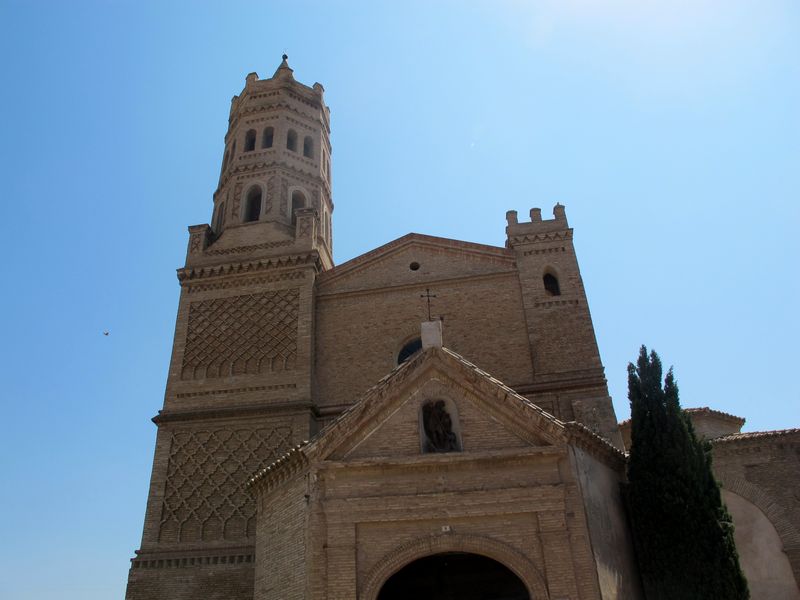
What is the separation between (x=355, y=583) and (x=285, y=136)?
16776 mm

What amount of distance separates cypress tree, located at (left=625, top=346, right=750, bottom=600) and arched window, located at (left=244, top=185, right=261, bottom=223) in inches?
538

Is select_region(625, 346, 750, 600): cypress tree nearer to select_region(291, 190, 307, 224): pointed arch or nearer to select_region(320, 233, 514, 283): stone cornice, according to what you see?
select_region(320, 233, 514, 283): stone cornice

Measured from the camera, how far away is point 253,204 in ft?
71.5

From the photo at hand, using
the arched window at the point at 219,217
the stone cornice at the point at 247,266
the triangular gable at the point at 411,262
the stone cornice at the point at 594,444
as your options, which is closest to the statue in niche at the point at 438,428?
the stone cornice at the point at 594,444

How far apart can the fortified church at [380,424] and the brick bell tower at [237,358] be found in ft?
0.18

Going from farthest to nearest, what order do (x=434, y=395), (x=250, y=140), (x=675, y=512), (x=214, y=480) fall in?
(x=250, y=140)
(x=214, y=480)
(x=675, y=512)
(x=434, y=395)

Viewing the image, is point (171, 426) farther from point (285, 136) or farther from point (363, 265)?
point (285, 136)

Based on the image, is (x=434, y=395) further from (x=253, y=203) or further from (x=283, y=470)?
(x=253, y=203)

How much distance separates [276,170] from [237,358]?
698cm

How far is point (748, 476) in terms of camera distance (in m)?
15.1

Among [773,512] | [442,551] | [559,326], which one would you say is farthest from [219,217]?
[773,512]

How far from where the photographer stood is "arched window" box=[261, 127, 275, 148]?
74.9ft

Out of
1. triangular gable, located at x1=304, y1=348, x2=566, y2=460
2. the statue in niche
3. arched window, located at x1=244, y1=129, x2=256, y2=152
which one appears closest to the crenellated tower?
triangular gable, located at x1=304, y1=348, x2=566, y2=460

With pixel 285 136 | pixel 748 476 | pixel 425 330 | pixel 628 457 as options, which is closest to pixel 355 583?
pixel 425 330
